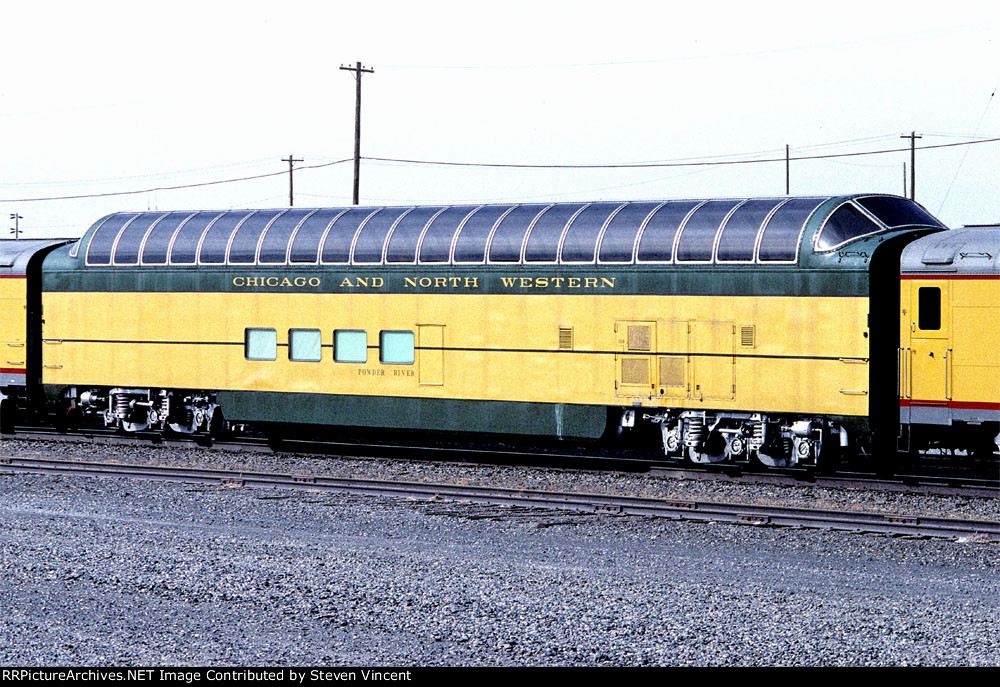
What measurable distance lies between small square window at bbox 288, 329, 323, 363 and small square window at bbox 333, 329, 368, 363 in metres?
0.32

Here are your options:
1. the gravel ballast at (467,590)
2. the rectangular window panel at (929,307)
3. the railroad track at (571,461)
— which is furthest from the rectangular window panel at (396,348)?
the rectangular window panel at (929,307)

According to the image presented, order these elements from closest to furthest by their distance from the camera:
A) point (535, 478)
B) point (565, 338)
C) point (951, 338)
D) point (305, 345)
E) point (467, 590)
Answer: point (467, 590), point (951, 338), point (535, 478), point (565, 338), point (305, 345)

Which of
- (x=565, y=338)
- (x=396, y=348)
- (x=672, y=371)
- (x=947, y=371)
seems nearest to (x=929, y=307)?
(x=947, y=371)

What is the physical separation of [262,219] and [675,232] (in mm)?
7849

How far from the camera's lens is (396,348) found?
21766 millimetres

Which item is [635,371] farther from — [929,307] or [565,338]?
[929,307]

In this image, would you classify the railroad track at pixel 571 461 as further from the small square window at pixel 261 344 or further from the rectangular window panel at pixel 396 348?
the small square window at pixel 261 344

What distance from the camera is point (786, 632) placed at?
34.7 ft

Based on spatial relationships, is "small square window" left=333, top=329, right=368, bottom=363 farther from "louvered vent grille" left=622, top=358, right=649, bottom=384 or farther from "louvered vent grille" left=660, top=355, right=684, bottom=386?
"louvered vent grille" left=660, top=355, right=684, bottom=386

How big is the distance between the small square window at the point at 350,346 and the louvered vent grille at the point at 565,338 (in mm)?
3566

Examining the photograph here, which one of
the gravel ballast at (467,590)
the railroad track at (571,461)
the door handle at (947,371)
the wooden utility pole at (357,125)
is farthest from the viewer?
the wooden utility pole at (357,125)

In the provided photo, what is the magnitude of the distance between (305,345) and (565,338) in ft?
16.0

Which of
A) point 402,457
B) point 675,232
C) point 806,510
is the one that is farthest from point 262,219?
point 806,510

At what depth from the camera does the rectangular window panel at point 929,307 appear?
18.1 meters
